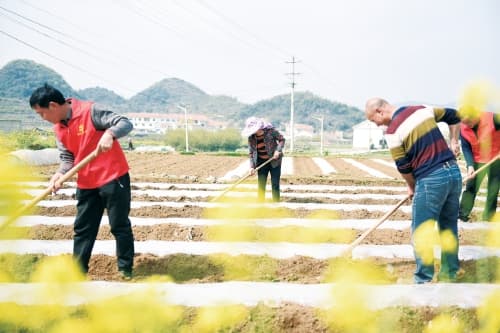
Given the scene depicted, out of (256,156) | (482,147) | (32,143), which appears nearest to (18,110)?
(32,143)

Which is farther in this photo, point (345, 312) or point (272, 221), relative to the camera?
point (272, 221)

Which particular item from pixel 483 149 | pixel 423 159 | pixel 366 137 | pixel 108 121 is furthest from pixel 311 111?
pixel 108 121

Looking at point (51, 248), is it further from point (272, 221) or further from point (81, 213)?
point (272, 221)

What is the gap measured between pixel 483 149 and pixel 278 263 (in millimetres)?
2459

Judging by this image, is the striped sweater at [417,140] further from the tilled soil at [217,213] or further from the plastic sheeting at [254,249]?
the tilled soil at [217,213]

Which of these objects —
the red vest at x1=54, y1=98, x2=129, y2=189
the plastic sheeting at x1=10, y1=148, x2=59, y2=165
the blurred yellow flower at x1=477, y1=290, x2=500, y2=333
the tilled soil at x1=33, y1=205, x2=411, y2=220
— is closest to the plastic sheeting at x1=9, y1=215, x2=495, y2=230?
the tilled soil at x1=33, y1=205, x2=411, y2=220

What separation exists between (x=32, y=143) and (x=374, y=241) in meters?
14.9

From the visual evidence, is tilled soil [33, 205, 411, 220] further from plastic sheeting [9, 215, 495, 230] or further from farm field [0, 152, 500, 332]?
plastic sheeting [9, 215, 495, 230]

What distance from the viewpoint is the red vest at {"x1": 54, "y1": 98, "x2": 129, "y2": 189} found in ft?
8.69

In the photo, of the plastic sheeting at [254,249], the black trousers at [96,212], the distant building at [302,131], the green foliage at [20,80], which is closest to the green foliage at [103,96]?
the distant building at [302,131]

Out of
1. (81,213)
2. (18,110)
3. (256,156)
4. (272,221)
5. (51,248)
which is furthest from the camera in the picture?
(18,110)

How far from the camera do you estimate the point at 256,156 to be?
5078 mm

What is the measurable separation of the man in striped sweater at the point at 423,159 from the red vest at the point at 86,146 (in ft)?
6.14

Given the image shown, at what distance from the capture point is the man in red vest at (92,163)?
8.46ft
